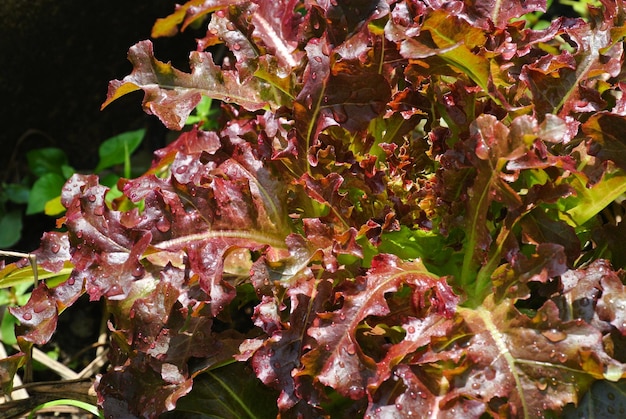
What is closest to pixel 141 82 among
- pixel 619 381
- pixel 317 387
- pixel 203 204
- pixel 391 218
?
pixel 203 204

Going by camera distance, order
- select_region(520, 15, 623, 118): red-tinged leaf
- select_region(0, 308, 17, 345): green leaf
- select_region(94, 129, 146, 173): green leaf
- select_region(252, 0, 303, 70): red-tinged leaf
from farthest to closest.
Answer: select_region(94, 129, 146, 173): green leaf
select_region(0, 308, 17, 345): green leaf
select_region(252, 0, 303, 70): red-tinged leaf
select_region(520, 15, 623, 118): red-tinged leaf

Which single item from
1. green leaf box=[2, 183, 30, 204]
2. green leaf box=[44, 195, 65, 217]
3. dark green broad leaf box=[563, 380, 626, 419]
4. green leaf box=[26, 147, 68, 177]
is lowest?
green leaf box=[2, 183, 30, 204]

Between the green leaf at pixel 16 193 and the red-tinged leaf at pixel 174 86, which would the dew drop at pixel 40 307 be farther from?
the green leaf at pixel 16 193

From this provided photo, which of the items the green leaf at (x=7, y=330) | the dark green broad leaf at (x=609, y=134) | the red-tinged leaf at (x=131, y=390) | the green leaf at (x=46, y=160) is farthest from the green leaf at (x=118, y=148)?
the dark green broad leaf at (x=609, y=134)

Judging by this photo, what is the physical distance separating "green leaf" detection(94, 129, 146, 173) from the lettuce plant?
1044 mm

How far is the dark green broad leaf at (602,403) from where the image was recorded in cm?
132

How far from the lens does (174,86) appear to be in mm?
1637

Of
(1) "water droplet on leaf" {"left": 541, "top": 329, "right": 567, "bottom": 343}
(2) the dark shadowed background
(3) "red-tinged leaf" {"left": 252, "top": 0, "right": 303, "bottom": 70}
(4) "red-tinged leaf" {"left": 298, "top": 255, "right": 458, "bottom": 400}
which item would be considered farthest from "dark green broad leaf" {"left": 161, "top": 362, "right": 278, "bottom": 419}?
(2) the dark shadowed background

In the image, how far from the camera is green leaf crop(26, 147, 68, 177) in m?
2.82

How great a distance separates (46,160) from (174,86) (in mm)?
1421

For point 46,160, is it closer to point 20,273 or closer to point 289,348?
point 20,273

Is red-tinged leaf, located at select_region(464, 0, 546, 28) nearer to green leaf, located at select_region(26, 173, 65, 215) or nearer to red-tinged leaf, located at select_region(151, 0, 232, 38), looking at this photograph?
red-tinged leaf, located at select_region(151, 0, 232, 38)

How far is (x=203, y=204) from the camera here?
1.54 meters

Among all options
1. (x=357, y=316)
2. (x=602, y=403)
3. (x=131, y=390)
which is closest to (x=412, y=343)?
(x=357, y=316)
